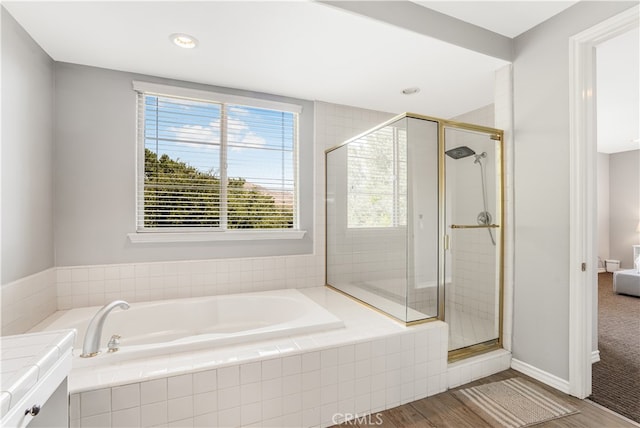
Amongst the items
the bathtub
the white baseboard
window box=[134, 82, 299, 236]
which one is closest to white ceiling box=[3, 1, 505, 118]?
window box=[134, 82, 299, 236]

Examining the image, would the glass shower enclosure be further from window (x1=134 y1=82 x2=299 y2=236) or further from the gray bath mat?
window (x1=134 y1=82 x2=299 y2=236)

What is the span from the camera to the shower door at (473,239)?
2240 mm

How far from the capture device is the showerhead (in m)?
2.24

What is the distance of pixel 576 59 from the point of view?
6.23 feet

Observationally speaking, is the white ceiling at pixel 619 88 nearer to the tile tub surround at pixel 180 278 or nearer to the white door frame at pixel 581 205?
the white door frame at pixel 581 205

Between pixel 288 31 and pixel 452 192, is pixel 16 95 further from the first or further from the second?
pixel 452 192

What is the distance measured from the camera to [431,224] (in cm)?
215

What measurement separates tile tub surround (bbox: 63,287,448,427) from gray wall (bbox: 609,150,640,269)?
6454 mm

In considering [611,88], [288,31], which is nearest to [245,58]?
[288,31]

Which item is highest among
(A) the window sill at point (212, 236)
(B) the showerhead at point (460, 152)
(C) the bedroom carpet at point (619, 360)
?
(B) the showerhead at point (460, 152)

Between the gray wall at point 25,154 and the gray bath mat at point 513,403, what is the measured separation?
289 cm

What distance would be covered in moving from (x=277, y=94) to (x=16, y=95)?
1865 millimetres

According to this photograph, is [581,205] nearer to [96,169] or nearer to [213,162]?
[213,162]

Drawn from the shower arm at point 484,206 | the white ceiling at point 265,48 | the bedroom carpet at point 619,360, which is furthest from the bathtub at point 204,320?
the white ceiling at point 265,48
